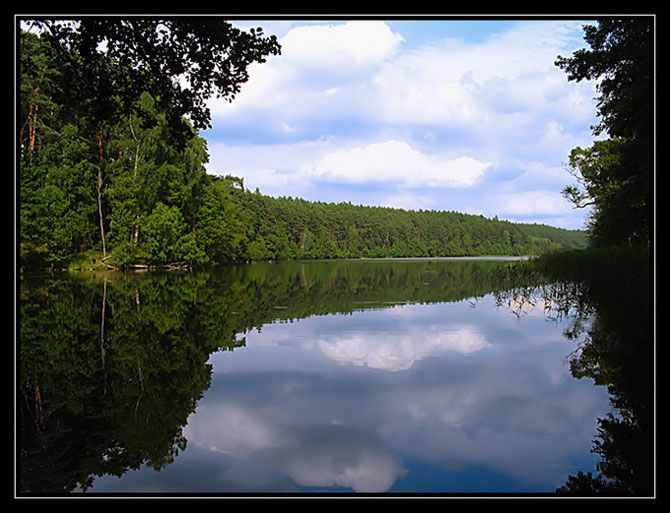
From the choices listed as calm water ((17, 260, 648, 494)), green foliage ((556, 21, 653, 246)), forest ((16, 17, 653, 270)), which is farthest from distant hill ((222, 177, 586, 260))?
calm water ((17, 260, 648, 494))

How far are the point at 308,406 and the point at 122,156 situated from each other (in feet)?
107

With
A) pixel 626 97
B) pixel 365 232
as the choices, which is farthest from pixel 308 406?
pixel 365 232

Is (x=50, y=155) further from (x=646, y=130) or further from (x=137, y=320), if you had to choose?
(x=646, y=130)

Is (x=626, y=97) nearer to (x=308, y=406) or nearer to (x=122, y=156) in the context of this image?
(x=308, y=406)

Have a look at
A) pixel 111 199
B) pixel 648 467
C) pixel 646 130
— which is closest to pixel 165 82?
pixel 648 467

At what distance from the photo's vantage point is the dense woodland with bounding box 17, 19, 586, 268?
719 cm

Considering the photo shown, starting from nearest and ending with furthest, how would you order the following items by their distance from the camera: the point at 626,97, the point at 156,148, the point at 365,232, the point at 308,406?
the point at 308,406
the point at 626,97
the point at 156,148
the point at 365,232

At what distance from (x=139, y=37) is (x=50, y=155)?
2559 centimetres

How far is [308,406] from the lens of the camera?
4.61 m

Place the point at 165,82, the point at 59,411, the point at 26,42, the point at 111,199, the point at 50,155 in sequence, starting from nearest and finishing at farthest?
the point at 59,411 → the point at 165,82 → the point at 26,42 → the point at 50,155 → the point at 111,199

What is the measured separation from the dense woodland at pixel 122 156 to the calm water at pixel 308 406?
312cm

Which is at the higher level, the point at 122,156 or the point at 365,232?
the point at 122,156

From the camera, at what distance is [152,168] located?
31391mm
